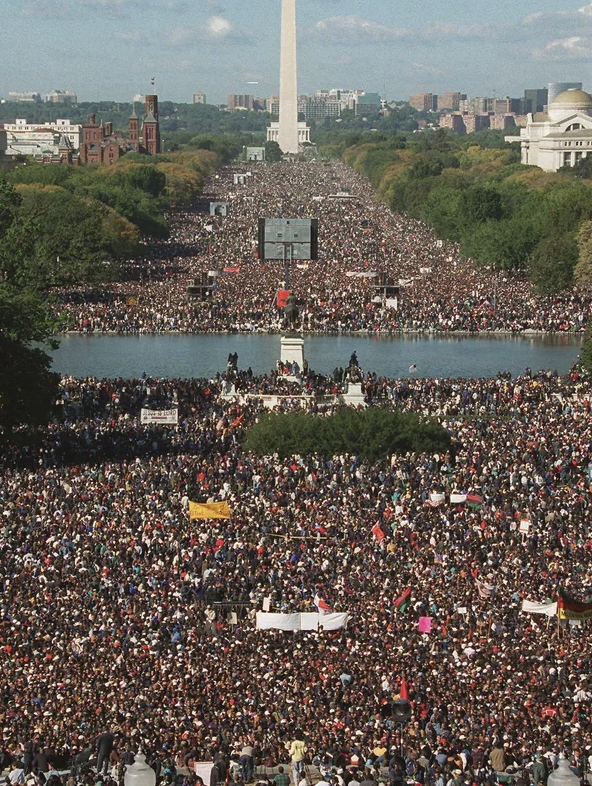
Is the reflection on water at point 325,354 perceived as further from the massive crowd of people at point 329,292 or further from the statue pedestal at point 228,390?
the statue pedestal at point 228,390

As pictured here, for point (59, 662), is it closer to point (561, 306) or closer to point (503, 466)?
point (503, 466)

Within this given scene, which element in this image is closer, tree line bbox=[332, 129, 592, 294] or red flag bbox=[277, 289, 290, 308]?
red flag bbox=[277, 289, 290, 308]

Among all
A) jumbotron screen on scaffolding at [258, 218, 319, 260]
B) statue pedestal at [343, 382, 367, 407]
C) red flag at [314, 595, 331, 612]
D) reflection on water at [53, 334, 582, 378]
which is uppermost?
jumbotron screen on scaffolding at [258, 218, 319, 260]

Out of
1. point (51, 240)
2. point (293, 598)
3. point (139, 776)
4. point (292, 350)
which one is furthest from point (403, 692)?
point (51, 240)

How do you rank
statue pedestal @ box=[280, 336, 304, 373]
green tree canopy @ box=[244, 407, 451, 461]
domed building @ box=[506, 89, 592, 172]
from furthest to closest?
domed building @ box=[506, 89, 592, 172] < statue pedestal @ box=[280, 336, 304, 373] < green tree canopy @ box=[244, 407, 451, 461]

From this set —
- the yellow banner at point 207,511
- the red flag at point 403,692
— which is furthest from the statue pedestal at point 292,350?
the red flag at point 403,692

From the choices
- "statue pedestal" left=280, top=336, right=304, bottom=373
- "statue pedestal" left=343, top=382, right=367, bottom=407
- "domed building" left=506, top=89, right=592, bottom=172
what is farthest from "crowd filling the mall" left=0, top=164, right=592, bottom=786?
"domed building" left=506, top=89, right=592, bottom=172

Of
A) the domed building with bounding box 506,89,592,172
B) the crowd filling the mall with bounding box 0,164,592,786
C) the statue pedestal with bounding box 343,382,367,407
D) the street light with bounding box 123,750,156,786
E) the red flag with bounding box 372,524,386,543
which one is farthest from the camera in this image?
the domed building with bounding box 506,89,592,172

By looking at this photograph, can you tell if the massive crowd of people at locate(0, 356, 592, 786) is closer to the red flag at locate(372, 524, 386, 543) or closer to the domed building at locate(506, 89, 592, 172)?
the red flag at locate(372, 524, 386, 543)
